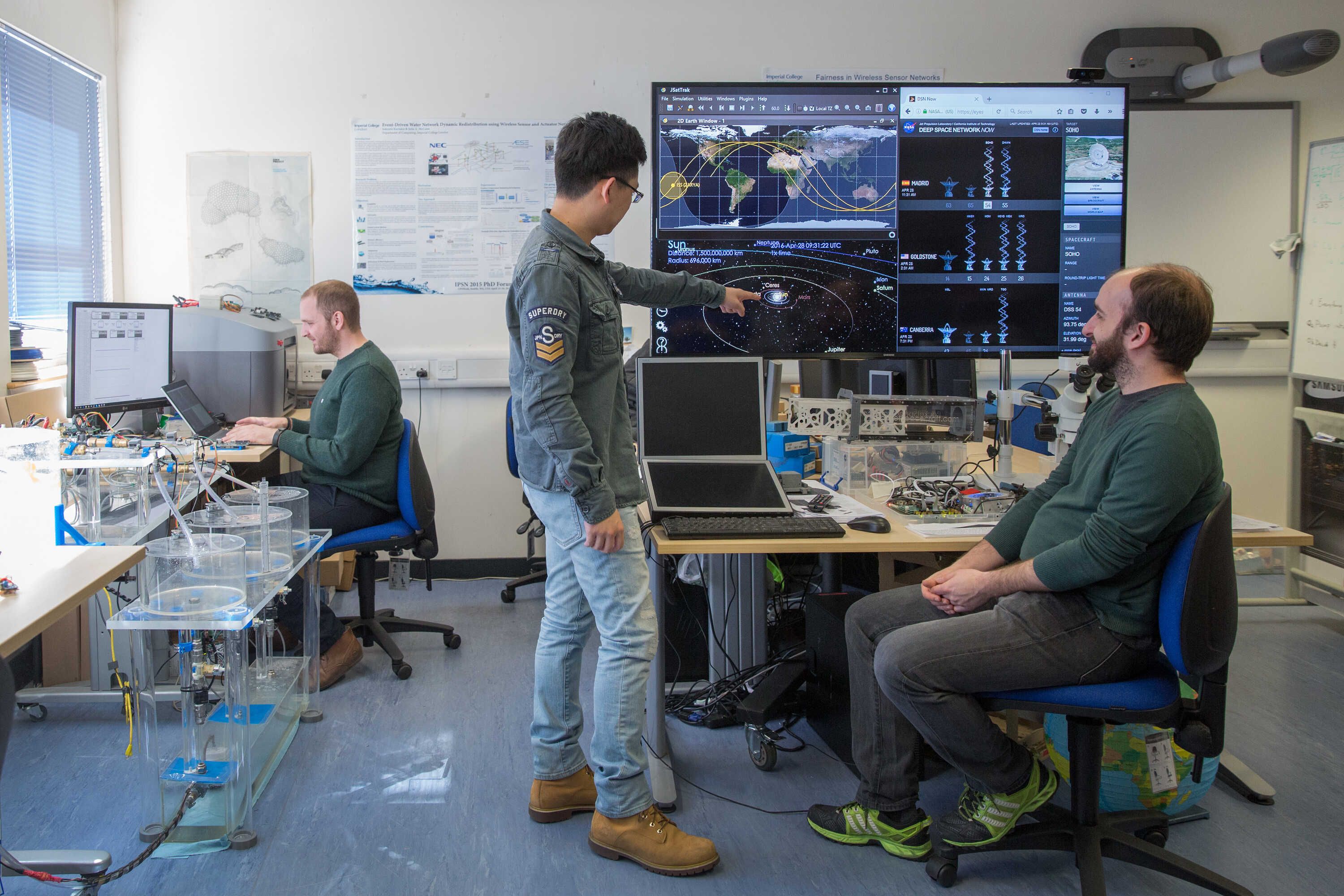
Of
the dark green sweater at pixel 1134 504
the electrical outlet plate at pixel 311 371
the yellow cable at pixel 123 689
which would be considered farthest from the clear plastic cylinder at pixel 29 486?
the electrical outlet plate at pixel 311 371

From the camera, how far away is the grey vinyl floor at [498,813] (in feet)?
6.44

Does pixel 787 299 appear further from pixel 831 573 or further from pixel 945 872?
pixel 945 872

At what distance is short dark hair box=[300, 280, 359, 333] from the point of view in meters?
3.11

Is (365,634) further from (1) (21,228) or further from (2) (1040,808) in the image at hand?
(2) (1040,808)

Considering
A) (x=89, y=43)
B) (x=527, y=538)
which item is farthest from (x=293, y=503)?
(x=89, y=43)

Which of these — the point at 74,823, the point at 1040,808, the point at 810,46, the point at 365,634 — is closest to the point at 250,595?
the point at 74,823

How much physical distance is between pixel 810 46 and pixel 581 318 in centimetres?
275

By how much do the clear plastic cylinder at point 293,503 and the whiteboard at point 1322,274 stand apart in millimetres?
3477

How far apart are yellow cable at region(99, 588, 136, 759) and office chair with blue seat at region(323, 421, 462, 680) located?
1.98 feet

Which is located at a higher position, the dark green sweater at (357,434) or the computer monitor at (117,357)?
the computer monitor at (117,357)

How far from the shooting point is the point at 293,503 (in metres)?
2.42

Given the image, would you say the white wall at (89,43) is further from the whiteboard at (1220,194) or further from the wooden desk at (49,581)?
the whiteboard at (1220,194)

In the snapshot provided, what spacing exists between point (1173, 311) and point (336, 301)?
2.39 meters

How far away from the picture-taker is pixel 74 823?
2146 millimetres
